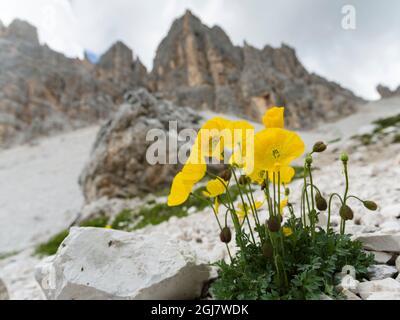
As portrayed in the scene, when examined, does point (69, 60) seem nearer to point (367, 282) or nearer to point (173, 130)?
point (173, 130)

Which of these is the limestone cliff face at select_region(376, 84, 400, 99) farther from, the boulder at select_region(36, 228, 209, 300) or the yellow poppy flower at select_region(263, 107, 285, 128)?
the yellow poppy flower at select_region(263, 107, 285, 128)

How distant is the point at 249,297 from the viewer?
4.40ft

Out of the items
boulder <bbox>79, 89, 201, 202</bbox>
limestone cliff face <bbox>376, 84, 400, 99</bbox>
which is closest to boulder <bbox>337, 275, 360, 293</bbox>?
boulder <bbox>79, 89, 201, 202</bbox>

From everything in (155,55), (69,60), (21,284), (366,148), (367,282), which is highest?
(155,55)

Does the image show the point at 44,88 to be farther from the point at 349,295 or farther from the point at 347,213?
the point at 349,295

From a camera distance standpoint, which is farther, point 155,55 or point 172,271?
point 155,55

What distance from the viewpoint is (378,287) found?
4.40 ft

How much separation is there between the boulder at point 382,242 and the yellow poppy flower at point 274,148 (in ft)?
3.22

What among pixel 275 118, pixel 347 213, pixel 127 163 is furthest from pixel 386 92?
pixel 275 118

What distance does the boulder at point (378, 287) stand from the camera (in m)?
1.30

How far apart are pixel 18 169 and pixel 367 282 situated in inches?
1051

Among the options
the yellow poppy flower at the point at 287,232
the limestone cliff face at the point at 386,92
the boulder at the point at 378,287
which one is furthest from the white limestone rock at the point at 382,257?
the limestone cliff face at the point at 386,92

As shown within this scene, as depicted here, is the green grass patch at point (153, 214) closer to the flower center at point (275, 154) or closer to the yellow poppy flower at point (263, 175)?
the yellow poppy flower at point (263, 175)
